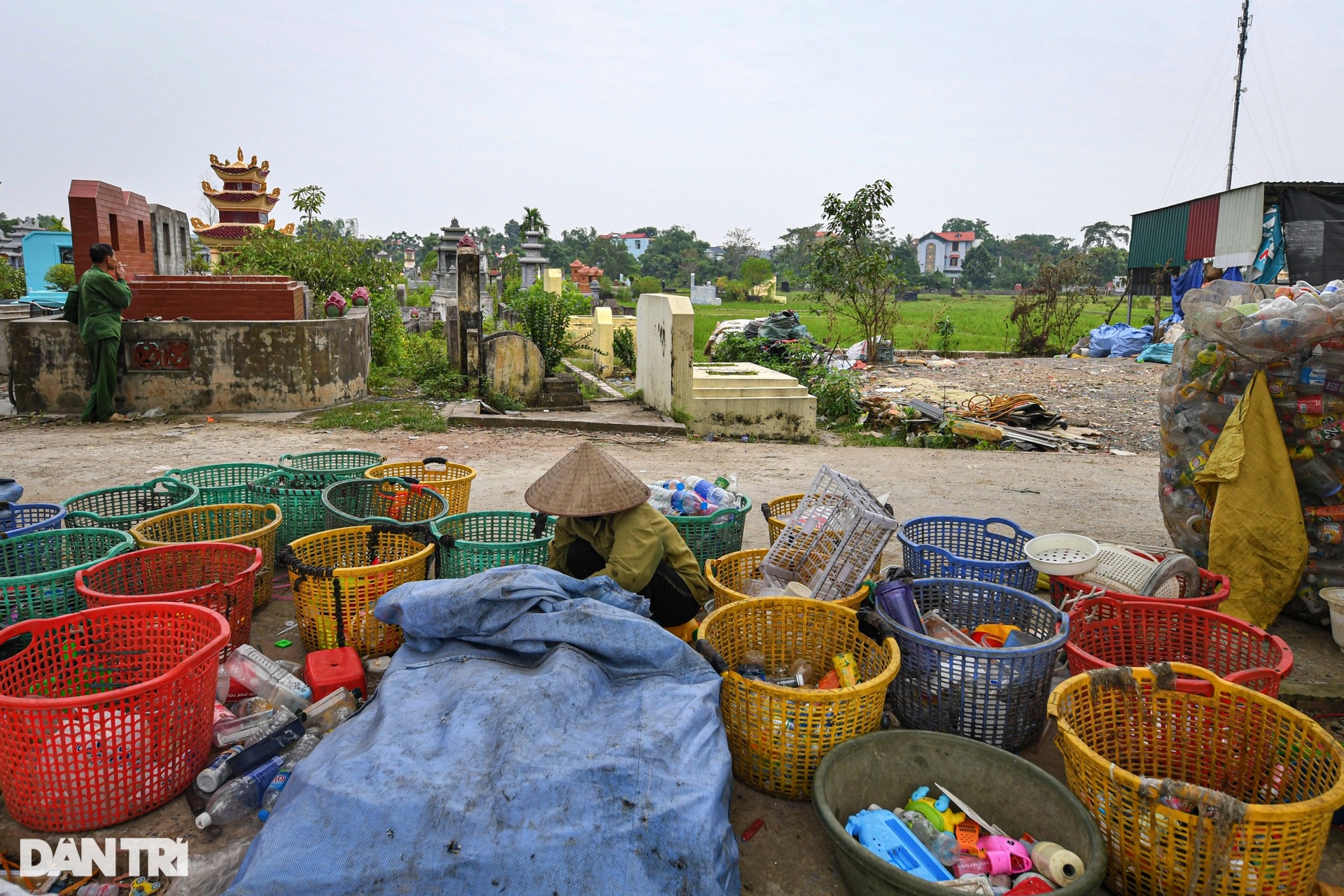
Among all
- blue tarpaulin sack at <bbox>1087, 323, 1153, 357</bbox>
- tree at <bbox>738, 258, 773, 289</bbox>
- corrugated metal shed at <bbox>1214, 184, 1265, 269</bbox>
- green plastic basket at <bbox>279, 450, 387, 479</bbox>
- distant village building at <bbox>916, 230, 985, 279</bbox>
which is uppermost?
distant village building at <bbox>916, 230, 985, 279</bbox>

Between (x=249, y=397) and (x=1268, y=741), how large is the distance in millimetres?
9543

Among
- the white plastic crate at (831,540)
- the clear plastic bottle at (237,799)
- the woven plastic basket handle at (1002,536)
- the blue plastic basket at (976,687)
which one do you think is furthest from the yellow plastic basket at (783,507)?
the clear plastic bottle at (237,799)

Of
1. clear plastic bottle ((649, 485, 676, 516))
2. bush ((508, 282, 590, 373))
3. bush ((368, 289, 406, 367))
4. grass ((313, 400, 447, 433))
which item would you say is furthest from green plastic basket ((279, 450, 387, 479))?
bush ((368, 289, 406, 367))

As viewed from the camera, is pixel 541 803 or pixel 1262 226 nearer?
pixel 541 803

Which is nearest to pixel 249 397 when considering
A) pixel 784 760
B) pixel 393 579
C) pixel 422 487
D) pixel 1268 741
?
pixel 422 487

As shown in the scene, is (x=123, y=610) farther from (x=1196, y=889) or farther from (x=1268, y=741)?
(x=1268, y=741)

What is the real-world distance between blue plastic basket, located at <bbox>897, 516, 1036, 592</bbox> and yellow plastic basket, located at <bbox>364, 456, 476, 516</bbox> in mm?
2528

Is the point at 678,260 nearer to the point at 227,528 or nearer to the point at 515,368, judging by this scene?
the point at 515,368

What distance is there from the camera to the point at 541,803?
2.16 metres

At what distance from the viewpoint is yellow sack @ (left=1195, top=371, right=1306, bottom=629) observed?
13.0 ft

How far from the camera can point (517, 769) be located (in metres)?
2.23

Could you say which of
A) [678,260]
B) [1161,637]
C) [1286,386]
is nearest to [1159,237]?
[1286,386]

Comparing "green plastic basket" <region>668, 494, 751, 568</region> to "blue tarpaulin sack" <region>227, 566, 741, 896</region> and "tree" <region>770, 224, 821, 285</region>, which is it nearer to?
"blue tarpaulin sack" <region>227, 566, 741, 896</region>

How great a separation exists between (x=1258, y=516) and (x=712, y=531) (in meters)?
2.61
